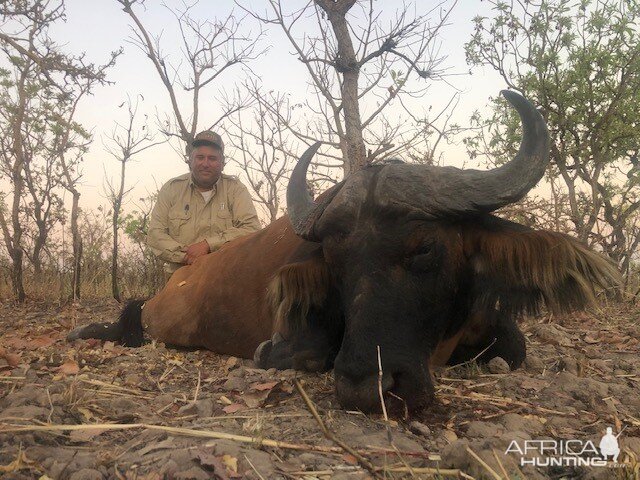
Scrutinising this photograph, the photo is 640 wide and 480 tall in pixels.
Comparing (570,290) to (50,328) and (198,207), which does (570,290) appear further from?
(50,328)

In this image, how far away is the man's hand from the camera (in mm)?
6246

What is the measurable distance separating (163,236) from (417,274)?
14.9 feet

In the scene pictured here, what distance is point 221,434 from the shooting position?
2201 mm

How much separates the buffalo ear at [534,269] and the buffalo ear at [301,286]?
36.4 inches

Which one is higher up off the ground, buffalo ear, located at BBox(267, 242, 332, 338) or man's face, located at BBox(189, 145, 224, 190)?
man's face, located at BBox(189, 145, 224, 190)

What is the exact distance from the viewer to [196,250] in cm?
626

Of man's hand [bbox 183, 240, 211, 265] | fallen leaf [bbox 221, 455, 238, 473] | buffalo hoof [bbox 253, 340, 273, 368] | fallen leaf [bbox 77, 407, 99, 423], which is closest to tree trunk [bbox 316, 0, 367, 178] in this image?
man's hand [bbox 183, 240, 211, 265]

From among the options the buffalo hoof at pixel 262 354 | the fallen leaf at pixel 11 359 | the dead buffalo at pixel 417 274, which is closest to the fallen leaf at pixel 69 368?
the fallen leaf at pixel 11 359

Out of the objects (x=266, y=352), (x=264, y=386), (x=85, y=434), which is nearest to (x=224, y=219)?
(x=266, y=352)

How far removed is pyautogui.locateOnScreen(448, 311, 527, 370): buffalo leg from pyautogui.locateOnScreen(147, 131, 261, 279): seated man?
3630mm

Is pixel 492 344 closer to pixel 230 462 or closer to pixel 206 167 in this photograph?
pixel 230 462

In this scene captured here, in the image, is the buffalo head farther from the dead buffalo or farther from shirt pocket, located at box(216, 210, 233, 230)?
shirt pocket, located at box(216, 210, 233, 230)

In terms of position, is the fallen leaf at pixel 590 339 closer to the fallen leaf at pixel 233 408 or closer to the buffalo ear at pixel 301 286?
the buffalo ear at pixel 301 286

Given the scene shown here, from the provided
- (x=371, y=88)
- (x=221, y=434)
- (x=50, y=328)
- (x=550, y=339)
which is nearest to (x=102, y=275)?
(x=50, y=328)
